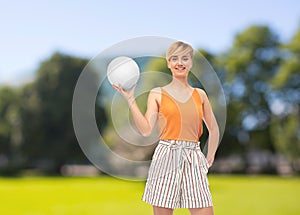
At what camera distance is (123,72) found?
343 cm

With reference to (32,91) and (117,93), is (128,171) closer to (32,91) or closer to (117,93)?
(117,93)

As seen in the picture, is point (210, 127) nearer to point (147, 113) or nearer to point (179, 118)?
point (179, 118)

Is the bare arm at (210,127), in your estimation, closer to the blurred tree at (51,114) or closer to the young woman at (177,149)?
the young woman at (177,149)

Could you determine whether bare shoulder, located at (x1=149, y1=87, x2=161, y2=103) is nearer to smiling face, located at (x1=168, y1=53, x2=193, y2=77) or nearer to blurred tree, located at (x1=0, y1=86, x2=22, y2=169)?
smiling face, located at (x1=168, y1=53, x2=193, y2=77)

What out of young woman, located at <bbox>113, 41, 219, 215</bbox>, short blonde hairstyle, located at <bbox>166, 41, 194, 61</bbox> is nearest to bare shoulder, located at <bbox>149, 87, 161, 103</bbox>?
young woman, located at <bbox>113, 41, 219, 215</bbox>

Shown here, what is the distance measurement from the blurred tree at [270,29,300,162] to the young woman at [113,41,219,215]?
35541 mm

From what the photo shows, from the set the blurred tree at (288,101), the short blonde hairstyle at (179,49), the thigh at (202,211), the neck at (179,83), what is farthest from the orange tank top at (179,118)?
the blurred tree at (288,101)

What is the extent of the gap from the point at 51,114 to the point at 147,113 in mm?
41012

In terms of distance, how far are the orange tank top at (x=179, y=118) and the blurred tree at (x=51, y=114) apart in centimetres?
4032

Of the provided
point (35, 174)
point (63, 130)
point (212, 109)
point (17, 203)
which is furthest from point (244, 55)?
point (212, 109)

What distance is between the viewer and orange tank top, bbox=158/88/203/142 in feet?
11.8

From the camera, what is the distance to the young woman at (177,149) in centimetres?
356

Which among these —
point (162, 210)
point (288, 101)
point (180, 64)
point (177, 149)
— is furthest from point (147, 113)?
point (288, 101)

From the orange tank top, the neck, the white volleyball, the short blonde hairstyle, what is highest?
the short blonde hairstyle
